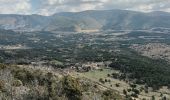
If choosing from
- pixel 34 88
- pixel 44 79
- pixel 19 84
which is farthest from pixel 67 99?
pixel 44 79

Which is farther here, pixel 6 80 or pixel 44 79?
pixel 44 79

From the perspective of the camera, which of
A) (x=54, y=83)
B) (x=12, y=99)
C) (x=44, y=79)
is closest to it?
(x=12, y=99)

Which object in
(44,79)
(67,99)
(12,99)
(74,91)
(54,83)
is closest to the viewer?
(12,99)

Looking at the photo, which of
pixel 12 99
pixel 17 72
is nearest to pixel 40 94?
pixel 12 99

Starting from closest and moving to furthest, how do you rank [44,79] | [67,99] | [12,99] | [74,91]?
[12,99] → [67,99] → [74,91] → [44,79]

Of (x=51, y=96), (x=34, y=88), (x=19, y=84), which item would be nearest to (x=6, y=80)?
(x=19, y=84)

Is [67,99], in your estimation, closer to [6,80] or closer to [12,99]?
[12,99]

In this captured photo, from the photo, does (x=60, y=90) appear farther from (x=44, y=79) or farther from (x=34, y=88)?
(x=44, y=79)

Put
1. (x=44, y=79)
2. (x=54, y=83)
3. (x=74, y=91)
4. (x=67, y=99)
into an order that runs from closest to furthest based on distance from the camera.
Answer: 1. (x=67, y=99)
2. (x=74, y=91)
3. (x=54, y=83)
4. (x=44, y=79)

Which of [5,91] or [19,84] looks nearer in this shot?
[5,91]
